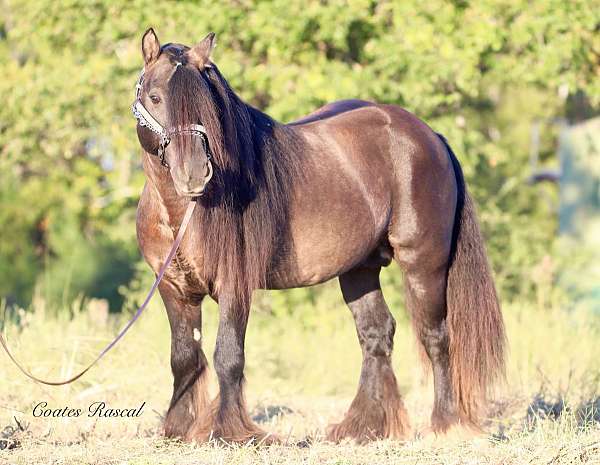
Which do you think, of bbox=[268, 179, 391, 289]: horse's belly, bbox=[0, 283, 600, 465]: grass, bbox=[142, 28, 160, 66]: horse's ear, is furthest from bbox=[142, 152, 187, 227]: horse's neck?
bbox=[0, 283, 600, 465]: grass

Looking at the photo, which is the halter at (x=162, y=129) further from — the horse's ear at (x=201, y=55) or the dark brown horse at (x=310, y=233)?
the horse's ear at (x=201, y=55)

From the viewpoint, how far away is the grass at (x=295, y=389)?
487 centimetres

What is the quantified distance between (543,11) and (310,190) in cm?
595

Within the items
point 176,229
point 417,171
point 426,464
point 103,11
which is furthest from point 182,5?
point 426,464

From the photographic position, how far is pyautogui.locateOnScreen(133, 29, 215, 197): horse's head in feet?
15.2

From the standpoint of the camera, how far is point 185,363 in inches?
213

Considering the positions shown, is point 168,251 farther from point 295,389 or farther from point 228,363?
point 295,389

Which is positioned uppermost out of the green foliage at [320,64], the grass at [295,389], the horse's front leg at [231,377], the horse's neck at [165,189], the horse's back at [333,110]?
the green foliage at [320,64]

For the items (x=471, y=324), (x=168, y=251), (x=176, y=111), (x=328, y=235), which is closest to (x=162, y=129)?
(x=176, y=111)

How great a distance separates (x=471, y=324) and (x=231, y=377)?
1.73m

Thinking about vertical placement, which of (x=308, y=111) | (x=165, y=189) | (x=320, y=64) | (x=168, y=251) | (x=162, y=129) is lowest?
(x=168, y=251)

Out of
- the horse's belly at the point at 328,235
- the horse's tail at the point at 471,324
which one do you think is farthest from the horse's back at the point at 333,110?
the horse's tail at the point at 471,324

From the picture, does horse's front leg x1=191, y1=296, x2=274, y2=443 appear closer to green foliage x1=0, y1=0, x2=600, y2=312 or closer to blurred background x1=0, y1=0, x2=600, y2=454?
blurred background x1=0, y1=0, x2=600, y2=454

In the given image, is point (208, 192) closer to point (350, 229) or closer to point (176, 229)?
point (176, 229)
